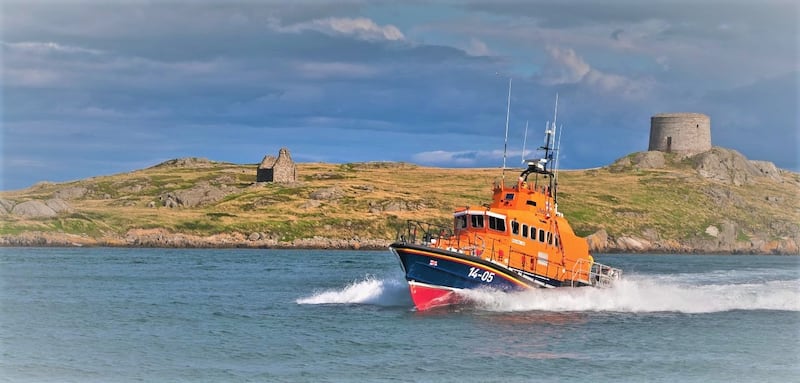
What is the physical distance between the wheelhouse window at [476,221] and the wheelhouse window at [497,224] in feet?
1.69

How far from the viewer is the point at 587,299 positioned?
46.2 m

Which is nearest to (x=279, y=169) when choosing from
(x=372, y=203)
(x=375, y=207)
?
(x=372, y=203)

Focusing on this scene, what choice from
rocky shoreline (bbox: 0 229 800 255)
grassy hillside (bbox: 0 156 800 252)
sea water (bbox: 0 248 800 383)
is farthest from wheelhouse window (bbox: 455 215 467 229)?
grassy hillside (bbox: 0 156 800 252)

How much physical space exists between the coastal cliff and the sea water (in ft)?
204

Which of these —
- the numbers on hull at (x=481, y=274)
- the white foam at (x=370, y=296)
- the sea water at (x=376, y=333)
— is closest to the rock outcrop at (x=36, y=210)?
the sea water at (x=376, y=333)

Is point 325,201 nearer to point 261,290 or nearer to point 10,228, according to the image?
point 10,228

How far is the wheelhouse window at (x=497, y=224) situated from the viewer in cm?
4409

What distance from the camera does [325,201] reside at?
145 metres

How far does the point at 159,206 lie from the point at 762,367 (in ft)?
406

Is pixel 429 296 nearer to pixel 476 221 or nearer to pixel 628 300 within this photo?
pixel 476 221

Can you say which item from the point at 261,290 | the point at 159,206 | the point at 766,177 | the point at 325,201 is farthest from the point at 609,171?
the point at 261,290

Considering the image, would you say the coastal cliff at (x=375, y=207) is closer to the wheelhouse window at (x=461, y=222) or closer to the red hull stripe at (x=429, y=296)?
the wheelhouse window at (x=461, y=222)

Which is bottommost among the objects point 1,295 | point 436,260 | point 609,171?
point 1,295

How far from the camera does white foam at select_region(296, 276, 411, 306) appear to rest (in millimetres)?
47500
